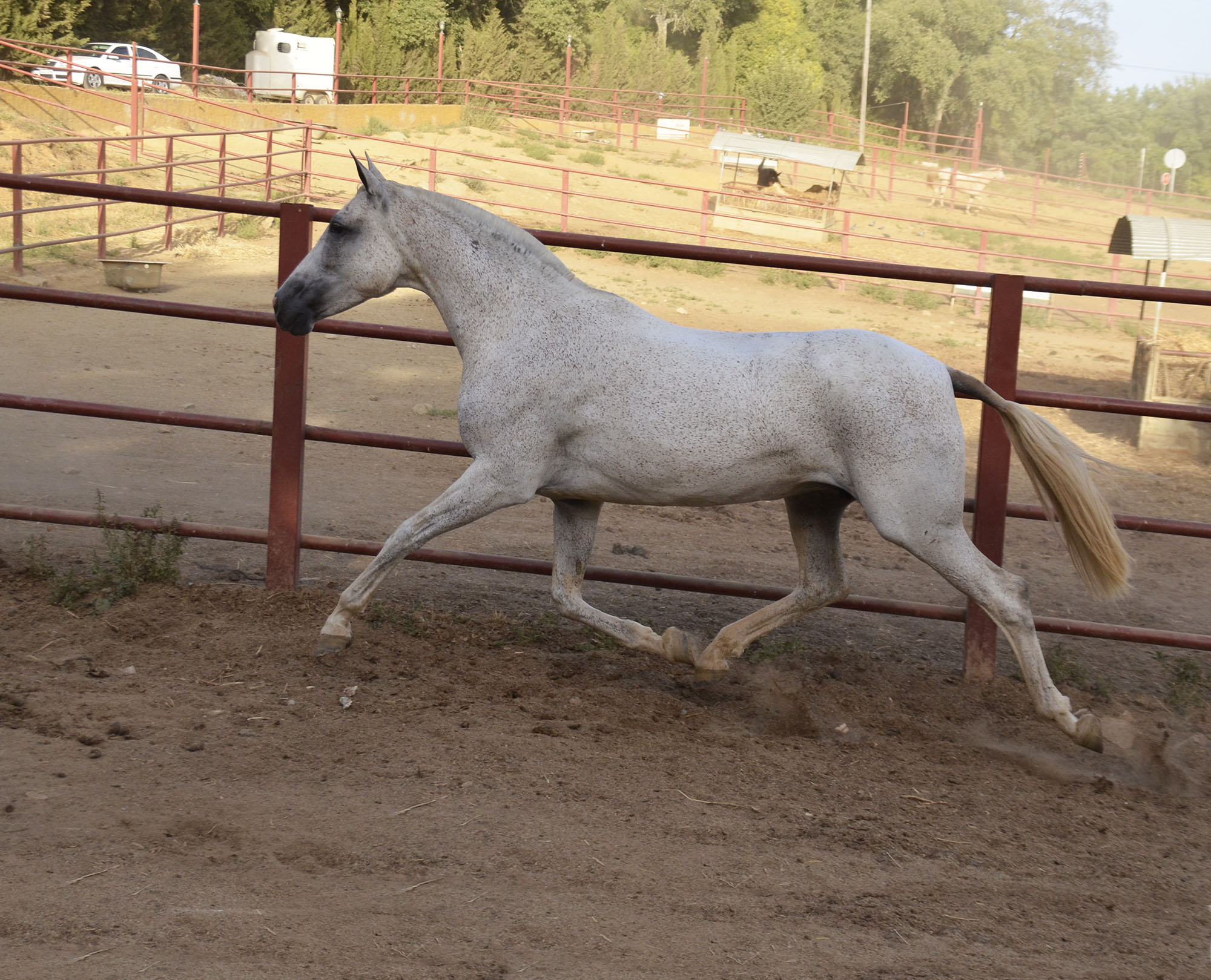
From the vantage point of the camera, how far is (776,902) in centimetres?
249

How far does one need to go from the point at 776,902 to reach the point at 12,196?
13.6 meters

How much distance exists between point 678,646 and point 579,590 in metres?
0.38

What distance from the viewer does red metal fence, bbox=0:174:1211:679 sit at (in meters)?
3.90

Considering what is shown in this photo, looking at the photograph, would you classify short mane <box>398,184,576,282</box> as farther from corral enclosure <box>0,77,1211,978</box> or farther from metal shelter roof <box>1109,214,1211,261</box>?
metal shelter roof <box>1109,214,1211,261</box>

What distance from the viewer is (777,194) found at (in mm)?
21969

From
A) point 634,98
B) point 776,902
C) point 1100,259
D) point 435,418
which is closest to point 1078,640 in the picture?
point 776,902

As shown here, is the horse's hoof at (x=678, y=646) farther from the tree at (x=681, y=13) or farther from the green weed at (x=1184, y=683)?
the tree at (x=681, y=13)

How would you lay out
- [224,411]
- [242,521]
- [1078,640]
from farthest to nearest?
[224,411]
[242,521]
[1078,640]

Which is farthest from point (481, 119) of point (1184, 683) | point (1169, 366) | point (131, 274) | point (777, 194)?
point (1184, 683)

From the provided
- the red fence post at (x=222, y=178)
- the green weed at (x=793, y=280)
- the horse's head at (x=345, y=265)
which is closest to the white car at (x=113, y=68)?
the red fence post at (x=222, y=178)

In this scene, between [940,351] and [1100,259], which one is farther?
[1100,259]

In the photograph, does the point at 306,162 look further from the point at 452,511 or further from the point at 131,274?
the point at 452,511

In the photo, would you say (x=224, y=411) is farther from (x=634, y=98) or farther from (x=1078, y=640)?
(x=634, y=98)

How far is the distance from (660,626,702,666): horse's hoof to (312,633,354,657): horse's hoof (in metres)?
1.03
